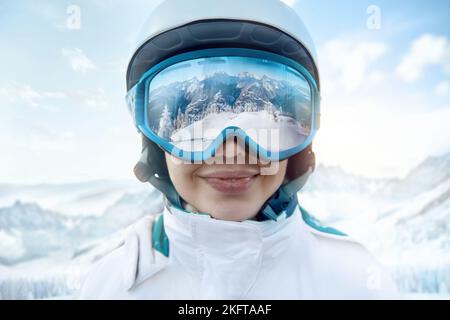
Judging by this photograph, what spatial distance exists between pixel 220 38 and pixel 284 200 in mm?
502

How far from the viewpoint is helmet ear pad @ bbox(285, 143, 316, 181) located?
3.98 ft

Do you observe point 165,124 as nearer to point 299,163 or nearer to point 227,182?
point 227,182

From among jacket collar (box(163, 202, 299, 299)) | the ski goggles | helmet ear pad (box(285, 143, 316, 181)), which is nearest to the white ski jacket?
jacket collar (box(163, 202, 299, 299))

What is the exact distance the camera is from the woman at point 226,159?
3.44ft

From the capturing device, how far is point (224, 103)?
1.04 m

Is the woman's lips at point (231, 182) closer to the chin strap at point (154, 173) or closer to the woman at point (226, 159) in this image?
the woman at point (226, 159)

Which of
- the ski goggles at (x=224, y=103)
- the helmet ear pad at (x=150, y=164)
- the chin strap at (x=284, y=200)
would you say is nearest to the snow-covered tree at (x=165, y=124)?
the ski goggles at (x=224, y=103)

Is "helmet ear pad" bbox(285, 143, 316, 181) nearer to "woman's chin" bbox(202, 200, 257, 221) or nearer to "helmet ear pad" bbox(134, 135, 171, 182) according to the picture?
"woman's chin" bbox(202, 200, 257, 221)

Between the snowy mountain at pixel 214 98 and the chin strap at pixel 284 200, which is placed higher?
the snowy mountain at pixel 214 98

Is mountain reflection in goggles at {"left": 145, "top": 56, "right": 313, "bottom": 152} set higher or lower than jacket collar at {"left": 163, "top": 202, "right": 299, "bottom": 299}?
higher

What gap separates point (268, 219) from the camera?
44.6 inches

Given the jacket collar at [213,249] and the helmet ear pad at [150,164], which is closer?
the jacket collar at [213,249]

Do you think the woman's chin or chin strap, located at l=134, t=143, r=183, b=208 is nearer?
the woman's chin
